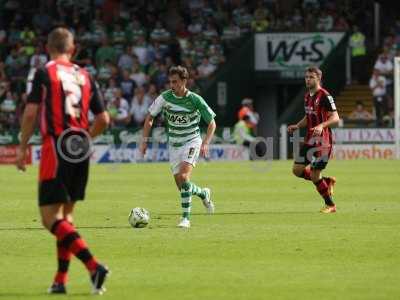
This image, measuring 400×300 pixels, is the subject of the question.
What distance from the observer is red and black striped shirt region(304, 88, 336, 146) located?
689 inches

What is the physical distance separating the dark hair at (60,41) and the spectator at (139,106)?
90.7 feet

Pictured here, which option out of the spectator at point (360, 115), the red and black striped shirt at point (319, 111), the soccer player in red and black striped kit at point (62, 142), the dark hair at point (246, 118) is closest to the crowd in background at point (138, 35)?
the dark hair at point (246, 118)

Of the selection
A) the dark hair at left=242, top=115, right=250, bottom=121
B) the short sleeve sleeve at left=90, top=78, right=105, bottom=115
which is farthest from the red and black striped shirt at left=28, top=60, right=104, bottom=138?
the dark hair at left=242, top=115, right=250, bottom=121

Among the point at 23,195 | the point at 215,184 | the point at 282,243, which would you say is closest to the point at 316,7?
the point at 215,184

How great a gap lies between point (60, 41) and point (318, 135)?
8.27 metres

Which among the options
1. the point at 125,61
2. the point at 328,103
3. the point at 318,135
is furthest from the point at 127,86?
the point at 318,135

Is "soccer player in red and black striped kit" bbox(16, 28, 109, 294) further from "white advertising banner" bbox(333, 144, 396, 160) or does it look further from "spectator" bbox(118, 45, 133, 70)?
"spectator" bbox(118, 45, 133, 70)

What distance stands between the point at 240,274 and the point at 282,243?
2.60 metres

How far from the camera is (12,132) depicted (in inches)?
1454

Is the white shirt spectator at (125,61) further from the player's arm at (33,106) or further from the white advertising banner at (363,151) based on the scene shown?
the player's arm at (33,106)

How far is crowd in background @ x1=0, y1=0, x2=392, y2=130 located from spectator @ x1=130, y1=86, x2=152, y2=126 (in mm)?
33

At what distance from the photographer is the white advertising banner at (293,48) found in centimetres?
3966

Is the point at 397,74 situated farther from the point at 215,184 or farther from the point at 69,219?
the point at 69,219

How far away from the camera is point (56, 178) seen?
9.54 m
